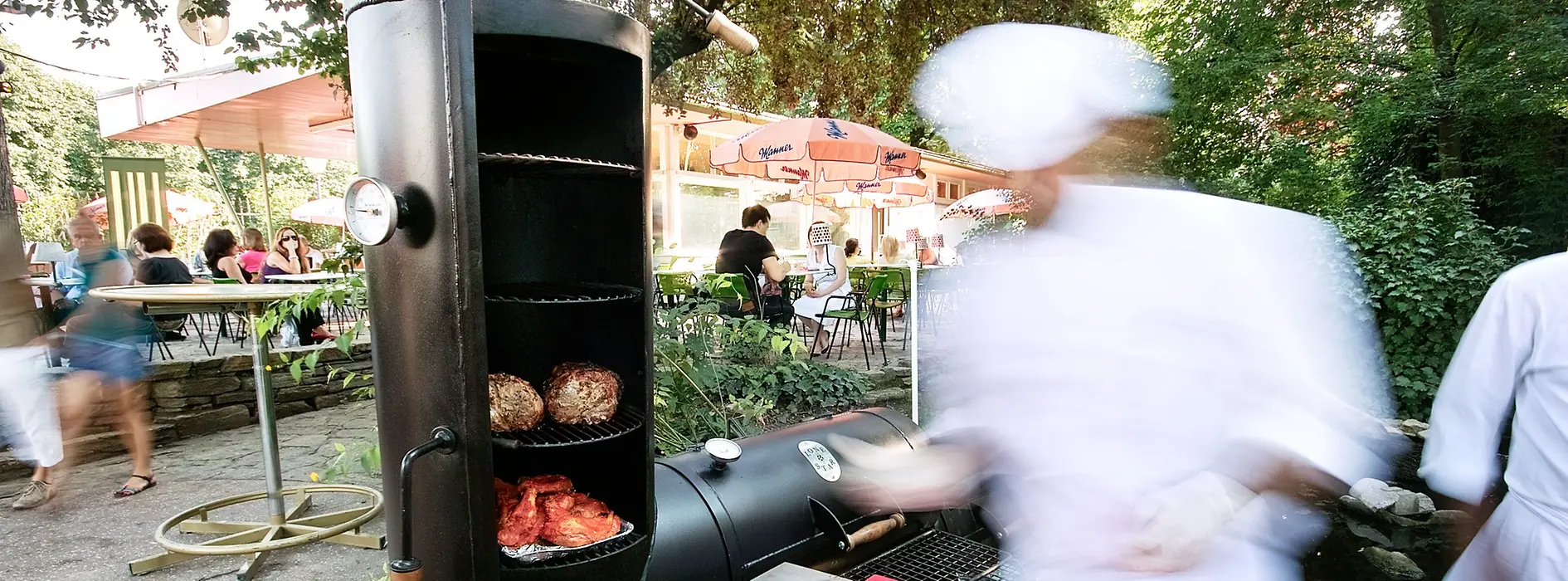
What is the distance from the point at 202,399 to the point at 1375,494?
8.63 m

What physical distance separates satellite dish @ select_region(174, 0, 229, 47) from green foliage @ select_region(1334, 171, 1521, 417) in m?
8.87

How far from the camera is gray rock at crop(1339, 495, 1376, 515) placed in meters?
4.78

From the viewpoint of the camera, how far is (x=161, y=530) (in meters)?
3.38

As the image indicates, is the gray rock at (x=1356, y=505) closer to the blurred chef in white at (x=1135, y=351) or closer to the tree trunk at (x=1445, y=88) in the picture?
the blurred chef in white at (x=1135, y=351)

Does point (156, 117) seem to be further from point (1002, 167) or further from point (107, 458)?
point (1002, 167)

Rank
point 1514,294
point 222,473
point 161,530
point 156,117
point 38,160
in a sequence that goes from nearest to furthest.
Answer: point 1514,294 → point 161,530 → point 222,473 → point 156,117 → point 38,160

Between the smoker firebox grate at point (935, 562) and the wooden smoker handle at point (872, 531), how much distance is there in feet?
0.34

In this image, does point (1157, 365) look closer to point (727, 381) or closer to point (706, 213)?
point (727, 381)

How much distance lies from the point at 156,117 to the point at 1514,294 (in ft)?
30.4

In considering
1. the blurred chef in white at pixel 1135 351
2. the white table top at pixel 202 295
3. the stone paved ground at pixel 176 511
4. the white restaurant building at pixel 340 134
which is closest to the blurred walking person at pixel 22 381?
the stone paved ground at pixel 176 511

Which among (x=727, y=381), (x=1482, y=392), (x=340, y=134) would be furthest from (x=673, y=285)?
(x=1482, y=392)

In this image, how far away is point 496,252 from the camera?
7.48 feet

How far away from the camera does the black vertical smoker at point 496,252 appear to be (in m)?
→ 1.59

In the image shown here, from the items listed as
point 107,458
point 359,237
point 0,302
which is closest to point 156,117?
point 107,458
